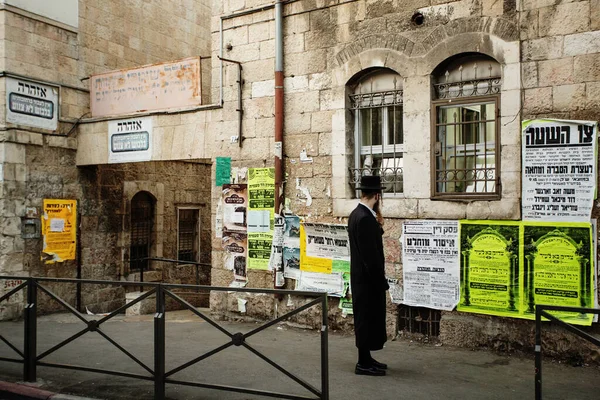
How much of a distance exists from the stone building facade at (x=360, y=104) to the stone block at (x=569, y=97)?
1cm

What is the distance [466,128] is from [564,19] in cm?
152

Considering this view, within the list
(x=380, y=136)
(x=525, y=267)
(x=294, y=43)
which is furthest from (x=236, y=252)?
(x=525, y=267)

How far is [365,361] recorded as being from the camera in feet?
18.7

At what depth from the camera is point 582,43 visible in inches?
240

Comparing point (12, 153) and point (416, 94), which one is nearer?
point (416, 94)

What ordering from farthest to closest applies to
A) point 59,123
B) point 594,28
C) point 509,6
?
1. point 59,123
2. point 509,6
3. point 594,28

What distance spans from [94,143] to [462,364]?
722cm

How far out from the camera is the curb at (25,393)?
5363 millimetres

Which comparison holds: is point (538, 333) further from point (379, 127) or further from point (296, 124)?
point (296, 124)

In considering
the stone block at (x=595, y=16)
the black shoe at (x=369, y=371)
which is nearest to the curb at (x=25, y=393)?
the black shoe at (x=369, y=371)

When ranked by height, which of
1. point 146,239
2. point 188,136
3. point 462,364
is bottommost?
point 462,364

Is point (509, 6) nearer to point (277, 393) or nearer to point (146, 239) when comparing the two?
point (277, 393)

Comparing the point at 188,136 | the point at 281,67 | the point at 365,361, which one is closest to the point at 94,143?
the point at 188,136

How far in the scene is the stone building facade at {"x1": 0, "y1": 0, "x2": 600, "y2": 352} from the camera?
640 centimetres
